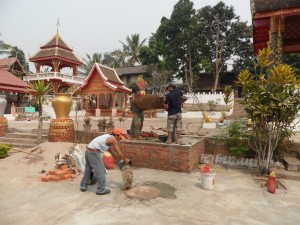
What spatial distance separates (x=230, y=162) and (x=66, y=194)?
448cm

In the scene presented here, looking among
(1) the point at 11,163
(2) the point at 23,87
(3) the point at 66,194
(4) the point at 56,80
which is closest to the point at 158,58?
(4) the point at 56,80

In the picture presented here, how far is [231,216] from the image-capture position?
3.77 metres

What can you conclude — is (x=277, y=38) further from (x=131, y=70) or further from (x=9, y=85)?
(x=131, y=70)

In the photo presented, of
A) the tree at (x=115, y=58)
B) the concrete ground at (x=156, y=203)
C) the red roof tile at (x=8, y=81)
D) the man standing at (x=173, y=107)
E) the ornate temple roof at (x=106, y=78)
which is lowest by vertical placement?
the concrete ground at (x=156, y=203)

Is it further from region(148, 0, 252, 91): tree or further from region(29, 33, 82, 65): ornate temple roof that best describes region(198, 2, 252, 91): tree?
region(29, 33, 82, 65): ornate temple roof

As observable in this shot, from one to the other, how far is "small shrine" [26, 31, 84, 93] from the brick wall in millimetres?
24325

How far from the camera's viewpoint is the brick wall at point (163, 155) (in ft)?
20.3

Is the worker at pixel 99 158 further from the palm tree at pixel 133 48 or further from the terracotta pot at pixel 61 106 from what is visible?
the palm tree at pixel 133 48

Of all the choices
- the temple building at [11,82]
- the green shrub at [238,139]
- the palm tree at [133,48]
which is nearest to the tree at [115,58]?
the palm tree at [133,48]

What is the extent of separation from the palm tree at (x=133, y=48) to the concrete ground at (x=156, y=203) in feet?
133

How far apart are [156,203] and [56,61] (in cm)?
2803

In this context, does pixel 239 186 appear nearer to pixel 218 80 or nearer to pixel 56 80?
pixel 56 80

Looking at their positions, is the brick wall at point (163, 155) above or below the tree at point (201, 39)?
below

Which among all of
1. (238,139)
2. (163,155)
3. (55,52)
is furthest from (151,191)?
(55,52)
